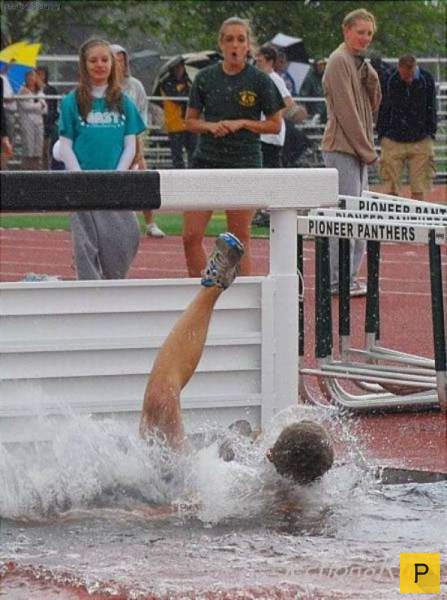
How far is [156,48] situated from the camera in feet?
154

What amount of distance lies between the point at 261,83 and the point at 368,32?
127 cm

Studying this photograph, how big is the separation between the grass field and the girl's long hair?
8969 mm

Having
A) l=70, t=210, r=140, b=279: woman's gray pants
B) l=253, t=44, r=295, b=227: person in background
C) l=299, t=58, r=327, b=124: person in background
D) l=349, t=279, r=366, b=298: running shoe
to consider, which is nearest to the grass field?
l=253, t=44, r=295, b=227: person in background

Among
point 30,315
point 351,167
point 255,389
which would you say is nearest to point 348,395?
point 255,389

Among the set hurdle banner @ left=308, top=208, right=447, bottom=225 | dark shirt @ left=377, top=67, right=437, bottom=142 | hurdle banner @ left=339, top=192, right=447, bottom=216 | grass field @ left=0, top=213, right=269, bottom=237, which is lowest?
hurdle banner @ left=308, top=208, right=447, bottom=225

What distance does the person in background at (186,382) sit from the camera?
5785 mm

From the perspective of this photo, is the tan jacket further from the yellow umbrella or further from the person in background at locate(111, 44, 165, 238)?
the yellow umbrella

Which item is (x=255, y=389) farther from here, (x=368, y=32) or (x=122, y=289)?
(x=368, y=32)

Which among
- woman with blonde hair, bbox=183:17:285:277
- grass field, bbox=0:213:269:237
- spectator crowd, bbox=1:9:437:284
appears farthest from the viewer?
grass field, bbox=0:213:269:237

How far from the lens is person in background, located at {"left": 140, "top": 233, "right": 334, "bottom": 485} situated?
5.79 metres

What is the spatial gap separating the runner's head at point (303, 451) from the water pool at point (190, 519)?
0.13m

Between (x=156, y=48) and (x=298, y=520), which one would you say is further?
(x=156, y=48)

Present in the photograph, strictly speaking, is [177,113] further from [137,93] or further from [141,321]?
[141,321]

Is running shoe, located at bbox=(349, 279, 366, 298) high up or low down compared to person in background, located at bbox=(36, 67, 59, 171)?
down
